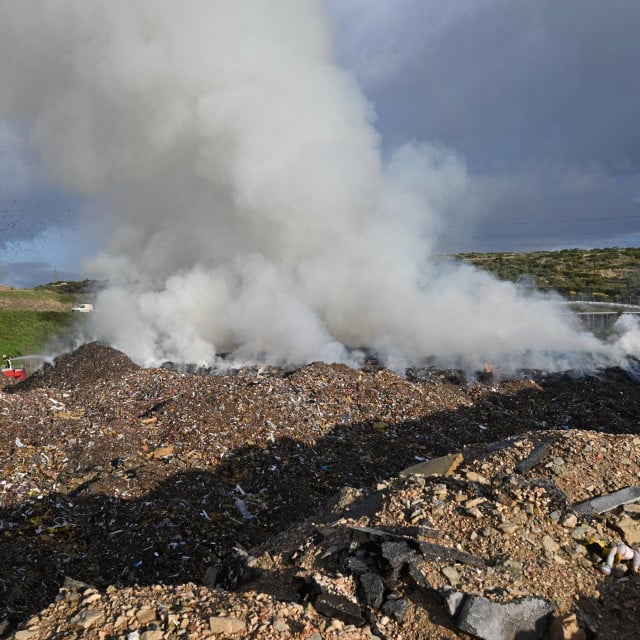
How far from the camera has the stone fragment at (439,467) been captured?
553 centimetres

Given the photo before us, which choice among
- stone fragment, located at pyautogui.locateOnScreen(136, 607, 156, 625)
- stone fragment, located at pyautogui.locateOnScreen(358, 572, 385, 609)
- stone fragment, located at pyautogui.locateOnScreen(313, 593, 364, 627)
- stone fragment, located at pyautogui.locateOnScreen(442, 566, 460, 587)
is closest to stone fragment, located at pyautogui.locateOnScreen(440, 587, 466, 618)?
stone fragment, located at pyautogui.locateOnScreen(442, 566, 460, 587)

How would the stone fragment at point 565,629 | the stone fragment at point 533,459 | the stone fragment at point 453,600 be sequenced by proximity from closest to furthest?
the stone fragment at point 565,629 → the stone fragment at point 453,600 → the stone fragment at point 533,459

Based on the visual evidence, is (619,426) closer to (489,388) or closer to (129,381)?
(489,388)

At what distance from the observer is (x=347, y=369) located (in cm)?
1161

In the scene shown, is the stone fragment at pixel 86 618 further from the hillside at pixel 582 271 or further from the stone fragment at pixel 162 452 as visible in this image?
the hillside at pixel 582 271

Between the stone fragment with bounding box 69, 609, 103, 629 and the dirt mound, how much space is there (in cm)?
923

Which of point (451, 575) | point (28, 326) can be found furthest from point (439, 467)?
point (28, 326)

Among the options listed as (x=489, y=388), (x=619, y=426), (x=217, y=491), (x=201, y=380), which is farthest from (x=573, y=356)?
(x=217, y=491)

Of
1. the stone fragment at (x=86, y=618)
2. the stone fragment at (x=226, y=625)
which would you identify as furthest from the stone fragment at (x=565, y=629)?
the stone fragment at (x=86, y=618)

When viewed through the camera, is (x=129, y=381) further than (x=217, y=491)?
Yes

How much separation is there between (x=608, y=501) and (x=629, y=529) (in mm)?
343

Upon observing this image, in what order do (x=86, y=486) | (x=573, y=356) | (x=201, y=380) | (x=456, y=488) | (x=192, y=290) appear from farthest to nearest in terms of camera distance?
(x=192, y=290) → (x=573, y=356) → (x=201, y=380) → (x=86, y=486) → (x=456, y=488)

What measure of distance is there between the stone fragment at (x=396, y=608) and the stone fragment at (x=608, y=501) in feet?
6.46

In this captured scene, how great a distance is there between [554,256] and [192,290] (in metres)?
40.6
